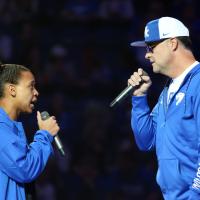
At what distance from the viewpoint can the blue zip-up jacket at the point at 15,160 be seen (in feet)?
13.5

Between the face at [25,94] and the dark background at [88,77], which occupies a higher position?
the face at [25,94]

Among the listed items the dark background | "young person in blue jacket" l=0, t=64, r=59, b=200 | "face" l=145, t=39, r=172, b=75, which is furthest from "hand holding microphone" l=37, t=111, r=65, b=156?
the dark background

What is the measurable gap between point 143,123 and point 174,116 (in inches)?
16.4

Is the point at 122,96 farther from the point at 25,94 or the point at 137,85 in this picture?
the point at 25,94

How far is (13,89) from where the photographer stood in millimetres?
4289

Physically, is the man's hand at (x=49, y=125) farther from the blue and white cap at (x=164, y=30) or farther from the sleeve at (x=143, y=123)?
the blue and white cap at (x=164, y=30)

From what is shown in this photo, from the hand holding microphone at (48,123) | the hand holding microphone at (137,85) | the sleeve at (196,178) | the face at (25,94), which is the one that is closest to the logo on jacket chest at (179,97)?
the sleeve at (196,178)

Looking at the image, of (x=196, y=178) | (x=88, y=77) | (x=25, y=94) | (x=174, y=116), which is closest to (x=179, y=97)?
(x=174, y=116)

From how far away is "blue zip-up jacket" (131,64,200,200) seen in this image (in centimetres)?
417

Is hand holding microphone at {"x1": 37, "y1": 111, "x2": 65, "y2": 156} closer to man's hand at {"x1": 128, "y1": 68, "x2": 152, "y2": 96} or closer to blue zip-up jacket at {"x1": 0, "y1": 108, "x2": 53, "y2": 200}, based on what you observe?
blue zip-up jacket at {"x1": 0, "y1": 108, "x2": 53, "y2": 200}

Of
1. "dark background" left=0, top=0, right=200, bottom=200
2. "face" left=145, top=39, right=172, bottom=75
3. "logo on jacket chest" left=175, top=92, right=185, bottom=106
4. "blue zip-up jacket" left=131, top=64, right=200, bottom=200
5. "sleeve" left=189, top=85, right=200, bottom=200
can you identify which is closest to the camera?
"sleeve" left=189, top=85, right=200, bottom=200

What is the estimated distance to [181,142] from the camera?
13.8 ft

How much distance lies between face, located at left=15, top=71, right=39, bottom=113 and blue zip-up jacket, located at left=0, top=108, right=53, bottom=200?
11cm

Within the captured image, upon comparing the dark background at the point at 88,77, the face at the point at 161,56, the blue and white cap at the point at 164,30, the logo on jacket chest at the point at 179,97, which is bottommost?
the dark background at the point at 88,77
